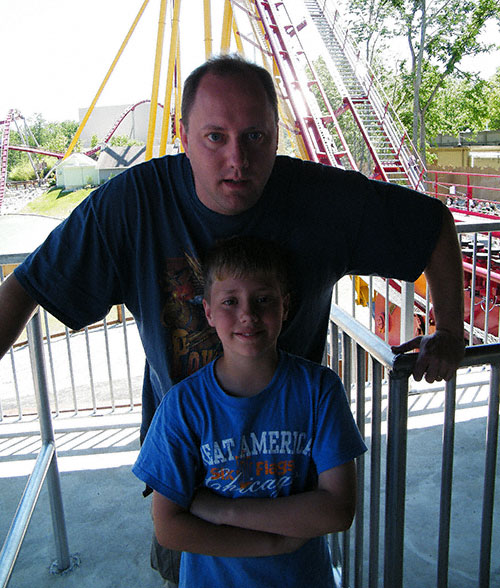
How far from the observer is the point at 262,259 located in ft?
3.88

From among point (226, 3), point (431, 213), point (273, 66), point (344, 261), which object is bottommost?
point (344, 261)

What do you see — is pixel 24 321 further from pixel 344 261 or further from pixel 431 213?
pixel 431 213

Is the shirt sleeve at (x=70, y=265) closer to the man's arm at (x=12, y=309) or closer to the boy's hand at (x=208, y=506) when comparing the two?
the man's arm at (x=12, y=309)

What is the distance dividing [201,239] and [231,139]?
0.87 ft

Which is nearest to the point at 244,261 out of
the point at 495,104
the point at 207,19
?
the point at 207,19

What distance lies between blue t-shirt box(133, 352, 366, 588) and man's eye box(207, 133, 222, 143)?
55 centimetres

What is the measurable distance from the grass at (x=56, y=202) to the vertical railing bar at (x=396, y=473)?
3414 centimetres

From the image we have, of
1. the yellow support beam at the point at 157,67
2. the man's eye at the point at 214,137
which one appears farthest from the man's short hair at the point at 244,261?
the yellow support beam at the point at 157,67

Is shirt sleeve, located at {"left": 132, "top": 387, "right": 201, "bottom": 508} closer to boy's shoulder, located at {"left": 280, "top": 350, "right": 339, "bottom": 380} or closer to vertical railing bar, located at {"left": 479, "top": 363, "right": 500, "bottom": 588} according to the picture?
boy's shoulder, located at {"left": 280, "top": 350, "right": 339, "bottom": 380}

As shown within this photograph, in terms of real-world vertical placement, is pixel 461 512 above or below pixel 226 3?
below

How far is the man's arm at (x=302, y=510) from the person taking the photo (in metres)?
1.07

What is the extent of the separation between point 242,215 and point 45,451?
1.13 m

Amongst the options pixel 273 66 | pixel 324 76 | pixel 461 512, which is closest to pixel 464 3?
pixel 273 66

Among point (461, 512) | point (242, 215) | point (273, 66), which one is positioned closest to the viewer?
point (242, 215)
